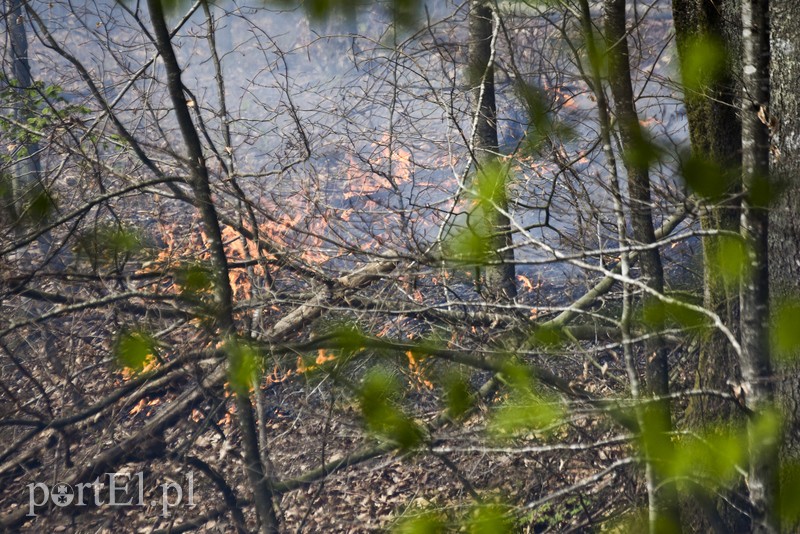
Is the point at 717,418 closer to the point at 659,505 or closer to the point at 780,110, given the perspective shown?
the point at 659,505

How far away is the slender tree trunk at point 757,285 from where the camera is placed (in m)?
2.24

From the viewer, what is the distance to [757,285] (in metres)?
2.43

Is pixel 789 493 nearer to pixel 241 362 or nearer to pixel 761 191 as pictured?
pixel 761 191

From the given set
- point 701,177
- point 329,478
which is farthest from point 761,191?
point 329,478

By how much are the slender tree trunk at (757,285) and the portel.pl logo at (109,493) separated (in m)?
4.31

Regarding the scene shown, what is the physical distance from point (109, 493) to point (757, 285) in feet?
16.6

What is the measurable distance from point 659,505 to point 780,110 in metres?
1.80

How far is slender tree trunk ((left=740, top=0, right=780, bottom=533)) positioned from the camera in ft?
7.36

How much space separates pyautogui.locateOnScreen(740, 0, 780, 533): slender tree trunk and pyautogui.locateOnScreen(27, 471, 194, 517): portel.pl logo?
4310 millimetres

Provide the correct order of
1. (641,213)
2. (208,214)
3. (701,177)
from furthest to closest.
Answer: (208,214) → (641,213) → (701,177)

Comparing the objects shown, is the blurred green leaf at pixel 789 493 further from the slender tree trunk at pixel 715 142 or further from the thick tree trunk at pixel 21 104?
the thick tree trunk at pixel 21 104

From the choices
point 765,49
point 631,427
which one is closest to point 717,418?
point 631,427

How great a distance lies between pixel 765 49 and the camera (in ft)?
8.63

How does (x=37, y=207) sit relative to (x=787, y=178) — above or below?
Result: above
